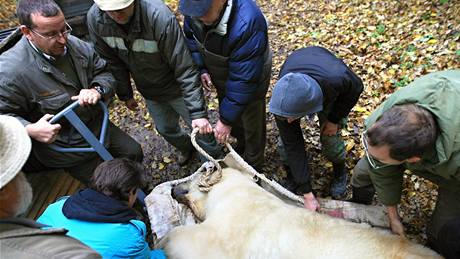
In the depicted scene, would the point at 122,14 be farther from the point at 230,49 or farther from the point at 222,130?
the point at 222,130

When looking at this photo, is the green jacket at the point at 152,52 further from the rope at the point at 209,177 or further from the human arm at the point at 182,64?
the rope at the point at 209,177

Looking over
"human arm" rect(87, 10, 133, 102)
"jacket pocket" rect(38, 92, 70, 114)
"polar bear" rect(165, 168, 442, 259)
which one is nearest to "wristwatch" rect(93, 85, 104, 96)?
"human arm" rect(87, 10, 133, 102)

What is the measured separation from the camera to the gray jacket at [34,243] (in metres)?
1.56

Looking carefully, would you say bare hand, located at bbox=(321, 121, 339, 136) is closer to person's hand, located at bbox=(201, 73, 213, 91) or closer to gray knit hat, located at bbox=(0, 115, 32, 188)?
person's hand, located at bbox=(201, 73, 213, 91)

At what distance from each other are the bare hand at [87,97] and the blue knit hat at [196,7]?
1190mm

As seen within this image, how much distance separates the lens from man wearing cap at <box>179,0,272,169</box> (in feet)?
10.7

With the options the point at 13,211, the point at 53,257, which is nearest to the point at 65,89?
the point at 13,211

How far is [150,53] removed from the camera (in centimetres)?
369

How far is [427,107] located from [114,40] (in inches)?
113

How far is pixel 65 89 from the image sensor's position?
11.4 ft

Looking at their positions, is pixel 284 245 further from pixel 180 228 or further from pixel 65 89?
pixel 65 89

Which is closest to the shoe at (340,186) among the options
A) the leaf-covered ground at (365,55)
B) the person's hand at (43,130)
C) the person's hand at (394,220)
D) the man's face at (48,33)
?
the leaf-covered ground at (365,55)

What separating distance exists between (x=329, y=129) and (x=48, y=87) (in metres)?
2.80

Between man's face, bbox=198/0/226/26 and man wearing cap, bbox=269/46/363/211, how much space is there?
2.64 feet
